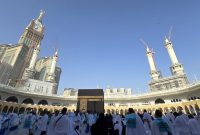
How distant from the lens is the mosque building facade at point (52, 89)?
3897cm

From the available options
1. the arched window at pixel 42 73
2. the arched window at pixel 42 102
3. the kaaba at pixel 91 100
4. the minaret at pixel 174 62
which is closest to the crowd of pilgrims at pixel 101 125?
the kaaba at pixel 91 100

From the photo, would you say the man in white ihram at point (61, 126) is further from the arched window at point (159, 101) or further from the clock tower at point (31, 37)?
the clock tower at point (31, 37)

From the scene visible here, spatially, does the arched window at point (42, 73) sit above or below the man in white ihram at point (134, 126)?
above

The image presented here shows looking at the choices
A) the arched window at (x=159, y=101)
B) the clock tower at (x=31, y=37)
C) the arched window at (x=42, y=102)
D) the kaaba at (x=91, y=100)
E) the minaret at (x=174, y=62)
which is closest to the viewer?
the kaaba at (x=91, y=100)

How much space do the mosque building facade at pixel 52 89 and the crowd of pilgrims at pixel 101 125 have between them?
1182 inches

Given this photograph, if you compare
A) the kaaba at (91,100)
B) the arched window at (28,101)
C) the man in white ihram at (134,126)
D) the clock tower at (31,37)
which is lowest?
the man in white ihram at (134,126)

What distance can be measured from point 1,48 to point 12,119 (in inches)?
3668

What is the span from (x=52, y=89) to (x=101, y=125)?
5960 centimetres

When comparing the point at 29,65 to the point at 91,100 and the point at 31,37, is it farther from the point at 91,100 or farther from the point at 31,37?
the point at 91,100

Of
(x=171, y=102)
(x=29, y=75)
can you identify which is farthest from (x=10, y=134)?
(x=29, y=75)

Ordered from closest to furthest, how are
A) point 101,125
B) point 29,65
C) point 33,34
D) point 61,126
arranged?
point 61,126
point 101,125
point 29,65
point 33,34

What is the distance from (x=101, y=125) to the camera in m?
6.46

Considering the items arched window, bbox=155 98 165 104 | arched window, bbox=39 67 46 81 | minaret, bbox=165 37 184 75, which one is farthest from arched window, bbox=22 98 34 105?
minaret, bbox=165 37 184 75

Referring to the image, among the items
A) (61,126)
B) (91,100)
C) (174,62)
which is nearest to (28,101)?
(91,100)
